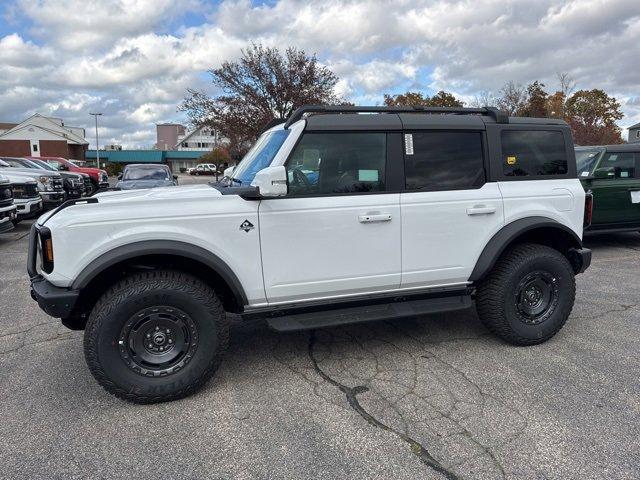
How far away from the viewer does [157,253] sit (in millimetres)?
3078

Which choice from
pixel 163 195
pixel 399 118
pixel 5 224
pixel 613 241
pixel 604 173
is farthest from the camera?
pixel 613 241

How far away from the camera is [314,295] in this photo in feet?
11.5

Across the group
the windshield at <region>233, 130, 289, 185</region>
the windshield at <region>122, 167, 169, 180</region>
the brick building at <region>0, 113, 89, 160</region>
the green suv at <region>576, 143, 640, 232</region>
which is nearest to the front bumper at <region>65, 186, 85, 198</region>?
the windshield at <region>122, 167, 169, 180</region>

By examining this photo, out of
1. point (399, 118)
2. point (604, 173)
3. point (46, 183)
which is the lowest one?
point (604, 173)

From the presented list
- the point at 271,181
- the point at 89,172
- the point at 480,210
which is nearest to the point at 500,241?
the point at 480,210

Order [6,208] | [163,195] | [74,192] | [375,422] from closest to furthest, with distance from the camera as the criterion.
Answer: [375,422] → [163,195] → [6,208] → [74,192]

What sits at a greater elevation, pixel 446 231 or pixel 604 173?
pixel 604 173

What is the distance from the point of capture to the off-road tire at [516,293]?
3.95 m

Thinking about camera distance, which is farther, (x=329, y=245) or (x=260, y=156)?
(x=260, y=156)

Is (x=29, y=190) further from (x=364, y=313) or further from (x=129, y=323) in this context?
(x=364, y=313)

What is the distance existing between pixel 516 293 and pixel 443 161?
4.24ft

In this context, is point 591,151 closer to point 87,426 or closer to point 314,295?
point 314,295

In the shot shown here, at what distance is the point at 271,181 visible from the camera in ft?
10.3

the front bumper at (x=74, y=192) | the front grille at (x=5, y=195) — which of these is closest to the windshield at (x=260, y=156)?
the front grille at (x=5, y=195)
